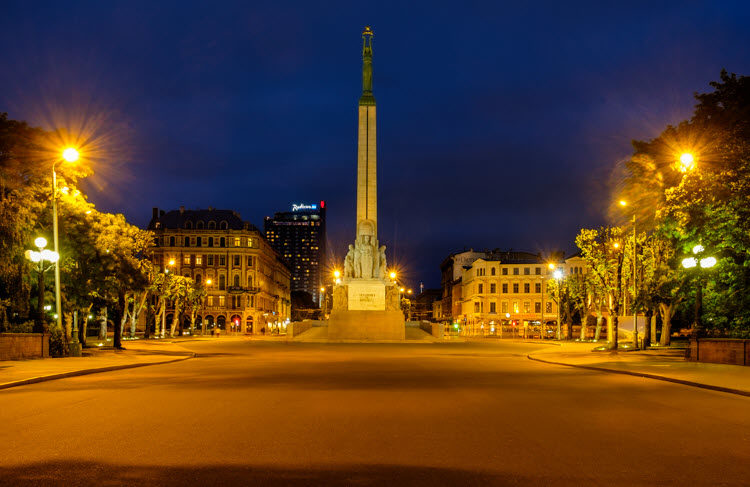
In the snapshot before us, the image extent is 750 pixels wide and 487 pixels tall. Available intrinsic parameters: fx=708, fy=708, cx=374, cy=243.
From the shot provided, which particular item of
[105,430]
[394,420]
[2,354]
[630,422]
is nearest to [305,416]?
[394,420]

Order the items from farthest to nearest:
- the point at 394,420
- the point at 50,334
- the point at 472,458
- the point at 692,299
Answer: the point at 692,299 → the point at 50,334 → the point at 394,420 → the point at 472,458

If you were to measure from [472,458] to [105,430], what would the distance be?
5.42 metres

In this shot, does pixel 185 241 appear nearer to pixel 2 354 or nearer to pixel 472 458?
pixel 2 354

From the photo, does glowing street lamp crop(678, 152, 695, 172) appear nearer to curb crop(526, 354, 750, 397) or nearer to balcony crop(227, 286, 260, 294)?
curb crop(526, 354, 750, 397)

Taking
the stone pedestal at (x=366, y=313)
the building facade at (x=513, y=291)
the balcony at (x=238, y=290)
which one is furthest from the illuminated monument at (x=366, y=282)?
the building facade at (x=513, y=291)

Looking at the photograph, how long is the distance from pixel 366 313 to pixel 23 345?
101 ft

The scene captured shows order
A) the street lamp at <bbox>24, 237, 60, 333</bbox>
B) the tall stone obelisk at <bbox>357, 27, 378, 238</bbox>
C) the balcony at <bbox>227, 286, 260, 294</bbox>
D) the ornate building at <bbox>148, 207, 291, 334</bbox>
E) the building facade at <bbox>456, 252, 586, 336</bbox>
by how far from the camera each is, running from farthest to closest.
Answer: the building facade at <bbox>456, 252, 586, 336</bbox>
the ornate building at <bbox>148, 207, 291, 334</bbox>
the balcony at <bbox>227, 286, 260, 294</bbox>
the tall stone obelisk at <bbox>357, 27, 378, 238</bbox>
the street lamp at <bbox>24, 237, 60, 333</bbox>

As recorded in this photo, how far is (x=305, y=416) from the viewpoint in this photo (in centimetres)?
1184

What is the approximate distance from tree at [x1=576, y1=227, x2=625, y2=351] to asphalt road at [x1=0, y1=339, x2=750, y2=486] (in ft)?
71.3

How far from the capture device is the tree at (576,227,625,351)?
38.7m

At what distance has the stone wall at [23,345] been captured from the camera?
86.1 ft

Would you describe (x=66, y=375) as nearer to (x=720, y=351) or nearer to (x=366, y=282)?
(x=720, y=351)

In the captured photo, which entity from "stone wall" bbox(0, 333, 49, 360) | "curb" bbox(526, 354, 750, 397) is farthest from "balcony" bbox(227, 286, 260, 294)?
"curb" bbox(526, 354, 750, 397)

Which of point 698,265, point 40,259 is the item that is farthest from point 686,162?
→ point 40,259
